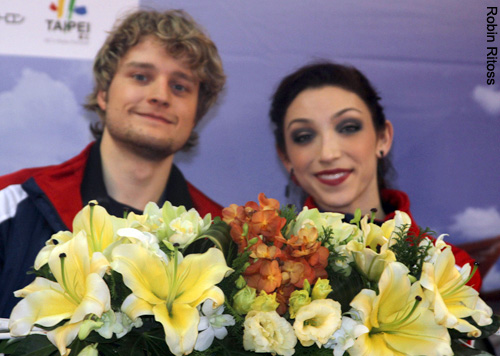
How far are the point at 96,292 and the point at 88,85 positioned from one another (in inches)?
65.5

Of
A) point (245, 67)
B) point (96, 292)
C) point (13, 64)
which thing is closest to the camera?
point (96, 292)

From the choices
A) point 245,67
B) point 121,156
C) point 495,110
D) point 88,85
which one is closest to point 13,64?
point 88,85

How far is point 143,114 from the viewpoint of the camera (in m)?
2.18

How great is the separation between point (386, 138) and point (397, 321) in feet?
5.62

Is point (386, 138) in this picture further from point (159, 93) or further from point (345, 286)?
point (345, 286)

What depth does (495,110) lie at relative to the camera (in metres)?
2.34

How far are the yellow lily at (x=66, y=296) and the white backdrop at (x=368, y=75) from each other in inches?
61.0

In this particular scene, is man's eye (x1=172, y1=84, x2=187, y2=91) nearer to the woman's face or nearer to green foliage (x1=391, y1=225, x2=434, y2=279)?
the woman's face

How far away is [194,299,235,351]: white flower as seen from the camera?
2.19 ft

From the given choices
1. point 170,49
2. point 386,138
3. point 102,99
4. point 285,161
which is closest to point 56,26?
point 102,99

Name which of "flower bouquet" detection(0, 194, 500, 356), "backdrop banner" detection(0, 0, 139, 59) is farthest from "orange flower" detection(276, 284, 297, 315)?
"backdrop banner" detection(0, 0, 139, 59)

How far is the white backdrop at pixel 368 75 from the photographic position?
214cm

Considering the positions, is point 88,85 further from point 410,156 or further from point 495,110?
point 495,110

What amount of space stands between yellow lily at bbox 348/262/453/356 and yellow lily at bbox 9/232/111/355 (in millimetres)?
311
